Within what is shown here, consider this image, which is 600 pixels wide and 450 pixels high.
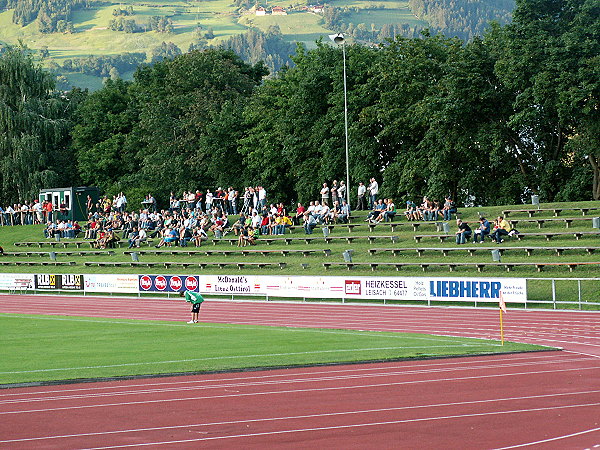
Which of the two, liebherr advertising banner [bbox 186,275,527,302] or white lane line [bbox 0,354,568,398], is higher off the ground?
liebherr advertising banner [bbox 186,275,527,302]

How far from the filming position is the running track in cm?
1166

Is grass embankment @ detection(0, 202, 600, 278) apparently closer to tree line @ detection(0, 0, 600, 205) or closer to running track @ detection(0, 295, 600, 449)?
tree line @ detection(0, 0, 600, 205)

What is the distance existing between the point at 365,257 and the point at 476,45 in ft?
57.4

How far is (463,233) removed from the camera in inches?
1563

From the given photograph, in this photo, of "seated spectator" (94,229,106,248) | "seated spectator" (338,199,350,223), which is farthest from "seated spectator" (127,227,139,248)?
"seated spectator" (338,199,350,223)

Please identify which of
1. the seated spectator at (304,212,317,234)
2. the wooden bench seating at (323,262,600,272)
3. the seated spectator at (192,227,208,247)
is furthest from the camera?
the seated spectator at (192,227,208,247)

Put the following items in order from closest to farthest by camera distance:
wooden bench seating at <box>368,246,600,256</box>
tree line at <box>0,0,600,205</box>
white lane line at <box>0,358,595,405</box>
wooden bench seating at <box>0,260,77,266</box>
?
white lane line at <box>0,358,595,405</box>, wooden bench seating at <box>368,246,600,256</box>, tree line at <box>0,0,600,205</box>, wooden bench seating at <box>0,260,77,266</box>

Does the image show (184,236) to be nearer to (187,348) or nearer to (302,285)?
(302,285)

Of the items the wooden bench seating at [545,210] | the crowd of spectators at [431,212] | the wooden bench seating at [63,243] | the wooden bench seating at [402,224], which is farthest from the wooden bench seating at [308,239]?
the wooden bench seating at [63,243]

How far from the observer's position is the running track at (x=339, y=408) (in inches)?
459

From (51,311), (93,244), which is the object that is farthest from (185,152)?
(51,311)

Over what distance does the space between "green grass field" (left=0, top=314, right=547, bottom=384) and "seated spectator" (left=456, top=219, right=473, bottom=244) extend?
13.8 metres

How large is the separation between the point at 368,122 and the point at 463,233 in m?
17.6

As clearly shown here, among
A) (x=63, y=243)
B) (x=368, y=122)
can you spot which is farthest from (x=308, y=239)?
(x=63, y=243)
